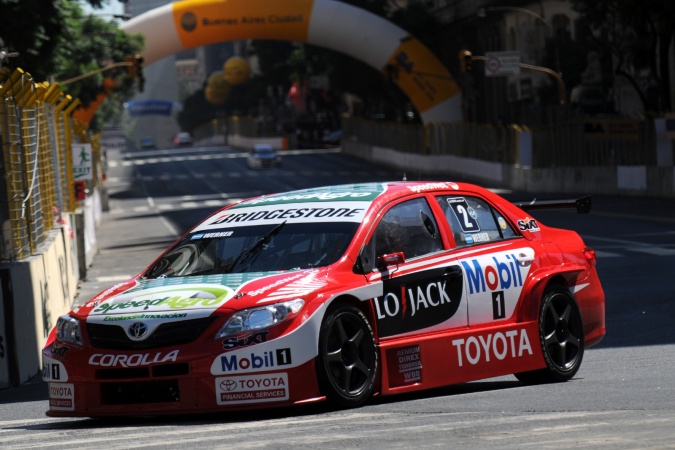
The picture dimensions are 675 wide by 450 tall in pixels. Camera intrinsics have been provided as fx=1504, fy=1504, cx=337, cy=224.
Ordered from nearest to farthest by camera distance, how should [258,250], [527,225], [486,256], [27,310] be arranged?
1. [258,250]
2. [486,256]
3. [527,225]
4. [27,310]

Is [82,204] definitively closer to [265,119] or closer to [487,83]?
[487,83]

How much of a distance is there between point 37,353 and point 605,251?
13.0 m

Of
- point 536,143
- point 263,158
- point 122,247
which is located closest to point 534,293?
point 122,247

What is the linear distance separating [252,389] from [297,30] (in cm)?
5810

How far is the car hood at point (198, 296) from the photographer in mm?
8320

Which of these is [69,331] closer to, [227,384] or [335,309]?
[227,384]

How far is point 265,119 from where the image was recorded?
431 feet

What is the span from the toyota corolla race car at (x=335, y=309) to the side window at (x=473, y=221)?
0.01 meters

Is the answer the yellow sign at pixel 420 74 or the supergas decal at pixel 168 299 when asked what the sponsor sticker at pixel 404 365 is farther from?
the yellow sign at pixel 420 74

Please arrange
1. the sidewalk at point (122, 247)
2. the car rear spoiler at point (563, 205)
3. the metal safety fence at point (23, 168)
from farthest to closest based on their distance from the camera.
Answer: the sidewalk at point (122, 247) < the metal safety fence at point (23, 168) < the car rear spoiler at point (563, 205)

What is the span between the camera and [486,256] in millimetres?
9914

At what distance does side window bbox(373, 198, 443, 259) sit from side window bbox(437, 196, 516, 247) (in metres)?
0.21

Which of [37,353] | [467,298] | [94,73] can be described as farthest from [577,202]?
[94,73]

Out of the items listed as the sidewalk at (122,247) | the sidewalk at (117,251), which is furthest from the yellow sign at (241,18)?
the sidewalk at (122,247)
